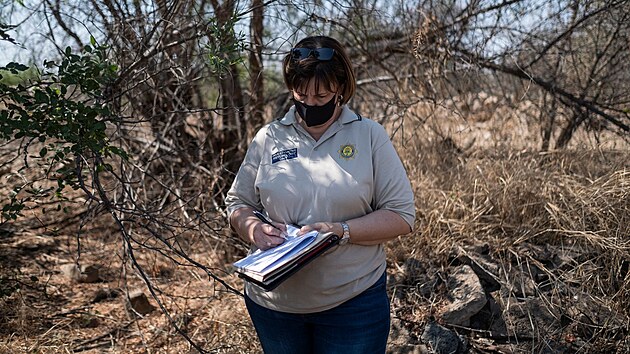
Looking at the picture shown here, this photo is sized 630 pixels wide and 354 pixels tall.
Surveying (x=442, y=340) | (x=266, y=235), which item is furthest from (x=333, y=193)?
(x=442, y=340)

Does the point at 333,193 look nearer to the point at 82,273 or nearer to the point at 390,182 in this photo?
the point at 390,182

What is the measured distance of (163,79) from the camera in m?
4.58

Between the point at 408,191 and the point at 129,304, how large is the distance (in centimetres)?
262

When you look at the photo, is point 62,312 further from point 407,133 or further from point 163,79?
point 407,133

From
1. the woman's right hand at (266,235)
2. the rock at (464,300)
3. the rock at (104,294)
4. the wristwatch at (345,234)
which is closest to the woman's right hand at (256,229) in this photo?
the woman's right hand at (266,235)

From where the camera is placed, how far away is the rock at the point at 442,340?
3510 mm

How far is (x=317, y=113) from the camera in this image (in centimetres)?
232

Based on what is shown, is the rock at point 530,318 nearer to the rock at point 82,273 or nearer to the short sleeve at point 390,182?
the short sleeve at point 390,182

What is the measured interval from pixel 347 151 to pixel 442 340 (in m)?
1.65

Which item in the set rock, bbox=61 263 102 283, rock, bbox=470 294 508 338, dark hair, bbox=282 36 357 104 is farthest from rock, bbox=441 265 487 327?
rock, bbox=61 263 102 283

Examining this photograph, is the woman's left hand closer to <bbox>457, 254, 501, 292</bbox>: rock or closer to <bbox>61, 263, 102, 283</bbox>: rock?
<bbox>457, 254, 501, 292</bbox>: rock

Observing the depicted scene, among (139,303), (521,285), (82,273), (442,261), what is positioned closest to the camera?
(521,285)

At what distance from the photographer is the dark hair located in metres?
2.28

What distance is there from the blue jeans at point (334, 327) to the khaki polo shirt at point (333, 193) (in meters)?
0.04
